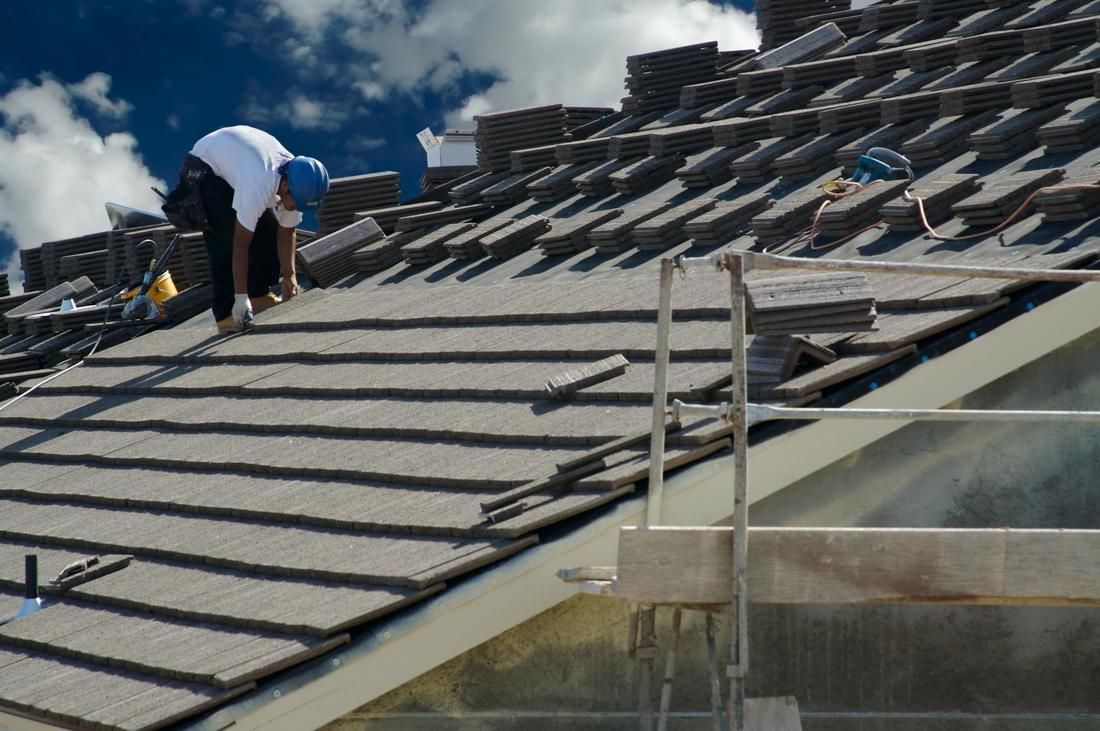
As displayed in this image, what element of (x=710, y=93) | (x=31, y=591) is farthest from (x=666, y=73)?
(x=31, y=591)

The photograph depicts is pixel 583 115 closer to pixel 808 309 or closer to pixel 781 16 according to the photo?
pixel 781 16

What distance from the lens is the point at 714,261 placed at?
14.2 ft

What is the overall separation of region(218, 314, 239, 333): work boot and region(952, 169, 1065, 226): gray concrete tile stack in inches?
187

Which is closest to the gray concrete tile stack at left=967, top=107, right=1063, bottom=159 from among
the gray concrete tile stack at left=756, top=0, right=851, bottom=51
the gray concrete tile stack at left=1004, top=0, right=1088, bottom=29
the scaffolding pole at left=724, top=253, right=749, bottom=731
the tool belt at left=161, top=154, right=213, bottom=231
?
the gray concrete tile stack at left=1004, top=0, right=1088, bottom=29

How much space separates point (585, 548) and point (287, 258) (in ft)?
18.1

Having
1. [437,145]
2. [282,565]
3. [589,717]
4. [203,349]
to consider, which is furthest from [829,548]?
[437,145]

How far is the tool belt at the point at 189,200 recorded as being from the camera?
1010cm

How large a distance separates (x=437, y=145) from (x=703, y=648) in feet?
45.0

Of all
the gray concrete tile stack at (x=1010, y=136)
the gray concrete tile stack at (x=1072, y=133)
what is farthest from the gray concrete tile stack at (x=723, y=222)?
the gray concrete tile stack at (x=1072, y=133)

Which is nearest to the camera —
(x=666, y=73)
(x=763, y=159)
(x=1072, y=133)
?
(x=1072, y=133)

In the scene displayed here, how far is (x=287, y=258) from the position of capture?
10133 mm

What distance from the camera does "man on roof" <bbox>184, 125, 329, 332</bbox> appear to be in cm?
978

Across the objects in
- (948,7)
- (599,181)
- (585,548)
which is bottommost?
(585,548)

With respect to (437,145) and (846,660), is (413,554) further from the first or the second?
(437,145)
